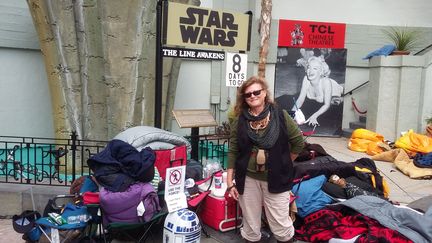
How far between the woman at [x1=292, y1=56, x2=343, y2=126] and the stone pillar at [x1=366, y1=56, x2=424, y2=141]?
139 centimetres

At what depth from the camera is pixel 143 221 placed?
151 inches

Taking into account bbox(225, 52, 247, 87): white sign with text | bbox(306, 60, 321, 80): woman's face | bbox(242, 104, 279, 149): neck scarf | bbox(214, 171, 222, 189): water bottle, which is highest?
bbox(306, 60, 321, 80): woman's face

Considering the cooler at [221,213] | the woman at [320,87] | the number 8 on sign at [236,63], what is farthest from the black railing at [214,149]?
the woman at [320,87]

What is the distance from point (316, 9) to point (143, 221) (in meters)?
9.31

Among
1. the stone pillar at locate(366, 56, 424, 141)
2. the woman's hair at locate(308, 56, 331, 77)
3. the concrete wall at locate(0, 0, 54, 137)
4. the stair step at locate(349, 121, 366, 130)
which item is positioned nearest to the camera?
the concrete wall at locate(0, 0, 54, 137)

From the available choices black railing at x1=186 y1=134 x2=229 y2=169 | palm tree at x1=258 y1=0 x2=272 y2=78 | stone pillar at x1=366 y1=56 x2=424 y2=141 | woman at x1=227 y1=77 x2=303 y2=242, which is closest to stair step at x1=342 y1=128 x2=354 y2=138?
stone pillar at x1=366 y1=56 x2=424 y2=141

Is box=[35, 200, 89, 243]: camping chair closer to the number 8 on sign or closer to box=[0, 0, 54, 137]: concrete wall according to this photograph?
the number 8 on sign

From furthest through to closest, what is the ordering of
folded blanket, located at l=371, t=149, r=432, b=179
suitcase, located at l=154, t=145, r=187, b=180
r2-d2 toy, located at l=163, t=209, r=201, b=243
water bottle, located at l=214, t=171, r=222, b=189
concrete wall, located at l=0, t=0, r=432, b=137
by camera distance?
concrete wall, located at l=0, t=0, r=432, b=137, folded blanket, located at l=371, t=149, r=432, b=179, suitcase, located at l=154, t=145, r=187, b=180, water bottle, located at l=214, t=171, r=222, b=189, r2-d2 toy, located at l=163, t=209, r=201, b=243

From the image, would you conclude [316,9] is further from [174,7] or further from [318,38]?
[174,7]

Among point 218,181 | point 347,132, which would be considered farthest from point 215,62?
point 218,181

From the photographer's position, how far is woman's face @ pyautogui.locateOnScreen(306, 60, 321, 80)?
429 inches

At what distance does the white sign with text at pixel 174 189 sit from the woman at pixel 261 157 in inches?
21.0

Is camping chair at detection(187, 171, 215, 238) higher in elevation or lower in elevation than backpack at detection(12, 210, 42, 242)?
higher

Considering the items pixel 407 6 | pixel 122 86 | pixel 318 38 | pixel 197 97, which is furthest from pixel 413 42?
pixel 122 86
